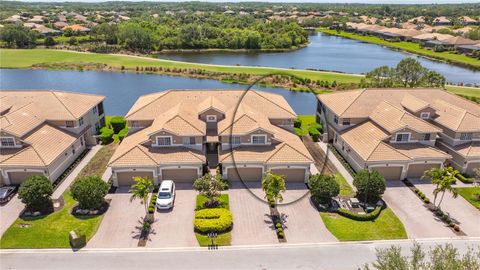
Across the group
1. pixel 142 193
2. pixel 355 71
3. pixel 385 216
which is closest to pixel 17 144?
pixel 142 193

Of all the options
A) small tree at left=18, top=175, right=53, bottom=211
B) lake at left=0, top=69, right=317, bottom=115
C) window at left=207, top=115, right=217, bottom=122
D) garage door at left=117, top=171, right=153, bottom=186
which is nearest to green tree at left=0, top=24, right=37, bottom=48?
lake at left=0, top=69, right=317, bottom=115

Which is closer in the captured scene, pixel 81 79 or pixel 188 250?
pixel 188 250

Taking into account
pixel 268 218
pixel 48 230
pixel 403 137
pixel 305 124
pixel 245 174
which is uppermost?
pixel 403 137

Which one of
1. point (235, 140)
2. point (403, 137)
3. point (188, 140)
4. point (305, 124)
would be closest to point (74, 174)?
point (188, 140)

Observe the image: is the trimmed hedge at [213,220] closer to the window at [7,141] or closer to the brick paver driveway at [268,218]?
the brick paver driveway at [268,218]

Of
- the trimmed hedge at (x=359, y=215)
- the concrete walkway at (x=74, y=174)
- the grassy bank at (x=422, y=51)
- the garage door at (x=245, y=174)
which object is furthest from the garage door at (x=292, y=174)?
the grassy bank at (x=422, y=51)

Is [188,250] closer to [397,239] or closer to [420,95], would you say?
[397,239]

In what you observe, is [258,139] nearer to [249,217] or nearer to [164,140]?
[249,217]
